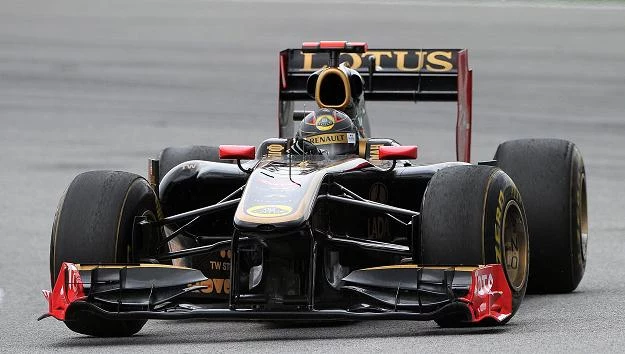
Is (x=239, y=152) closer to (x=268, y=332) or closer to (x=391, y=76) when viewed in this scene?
(x=268, y=332)

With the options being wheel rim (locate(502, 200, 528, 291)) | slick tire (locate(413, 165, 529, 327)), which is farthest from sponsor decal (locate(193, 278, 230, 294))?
wheel rim (locate(502, 200, 528, 291))

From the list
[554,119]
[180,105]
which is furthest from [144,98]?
[554,119]

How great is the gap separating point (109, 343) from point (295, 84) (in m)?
4.86

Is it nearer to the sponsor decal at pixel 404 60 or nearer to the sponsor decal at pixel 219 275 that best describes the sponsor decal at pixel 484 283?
the sponsor decal at pixel 219 275

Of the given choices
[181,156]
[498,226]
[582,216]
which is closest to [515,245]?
[498,226]

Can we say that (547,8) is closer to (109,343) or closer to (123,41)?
(123,41)

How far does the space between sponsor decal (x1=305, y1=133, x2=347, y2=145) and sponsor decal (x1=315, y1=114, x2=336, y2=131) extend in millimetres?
55

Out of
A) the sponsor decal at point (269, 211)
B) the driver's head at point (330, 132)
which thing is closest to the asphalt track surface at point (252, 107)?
the sponsor decal at point (269, 211)

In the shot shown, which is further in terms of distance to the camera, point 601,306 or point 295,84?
point 295,84

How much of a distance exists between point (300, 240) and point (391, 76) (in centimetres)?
458

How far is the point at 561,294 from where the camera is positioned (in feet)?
37.5

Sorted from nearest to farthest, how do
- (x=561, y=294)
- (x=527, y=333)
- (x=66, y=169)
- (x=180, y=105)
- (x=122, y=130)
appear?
(x=527, y=333), (x=561, y=294), (x=66, y=169), (x=122, y=130), (x=180, y=105)

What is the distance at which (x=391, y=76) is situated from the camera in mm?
13438

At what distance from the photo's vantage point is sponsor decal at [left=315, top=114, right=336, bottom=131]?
10.8m
